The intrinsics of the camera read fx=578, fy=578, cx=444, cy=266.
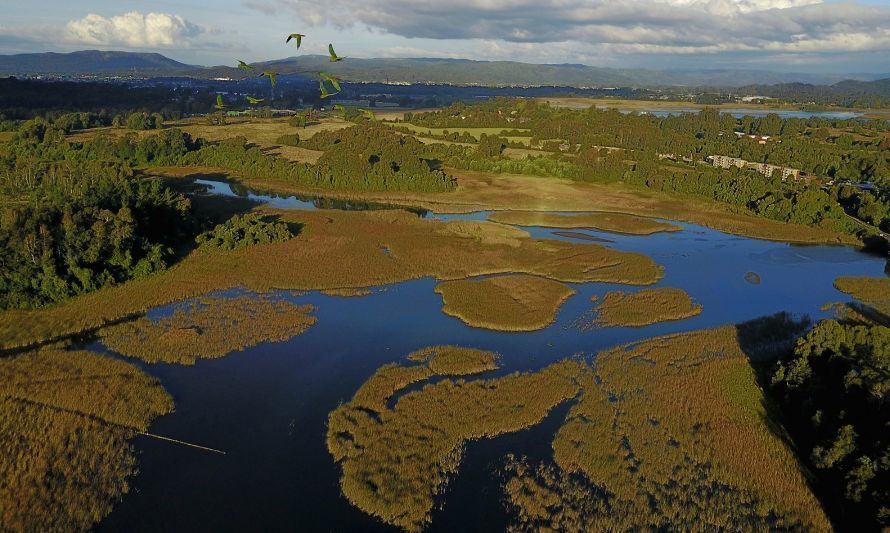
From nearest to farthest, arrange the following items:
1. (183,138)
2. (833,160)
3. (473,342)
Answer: (473,342)
(183,138)
(833,160)

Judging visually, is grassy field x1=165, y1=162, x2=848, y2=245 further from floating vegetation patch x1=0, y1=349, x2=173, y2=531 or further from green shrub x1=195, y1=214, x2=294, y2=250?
floating vegetation patch x1=0, y1=349, x2=173, y2=531

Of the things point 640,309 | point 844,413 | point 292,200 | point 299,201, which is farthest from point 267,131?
point 844,413

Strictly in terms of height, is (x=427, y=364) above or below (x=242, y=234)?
below

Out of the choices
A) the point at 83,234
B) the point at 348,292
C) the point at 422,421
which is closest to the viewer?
the point at 422,421

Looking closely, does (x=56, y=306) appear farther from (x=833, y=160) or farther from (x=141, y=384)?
(x=833, y=160)

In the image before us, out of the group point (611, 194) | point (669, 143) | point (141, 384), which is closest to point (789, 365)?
point (141, 384)

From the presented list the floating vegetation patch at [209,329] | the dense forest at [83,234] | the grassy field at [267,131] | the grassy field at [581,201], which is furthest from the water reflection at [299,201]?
the floating vegetation patch at [209,329]

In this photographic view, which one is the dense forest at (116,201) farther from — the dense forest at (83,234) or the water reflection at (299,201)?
the water reflection at (299,201)

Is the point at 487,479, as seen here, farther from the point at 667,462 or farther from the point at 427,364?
the point at 427,364
